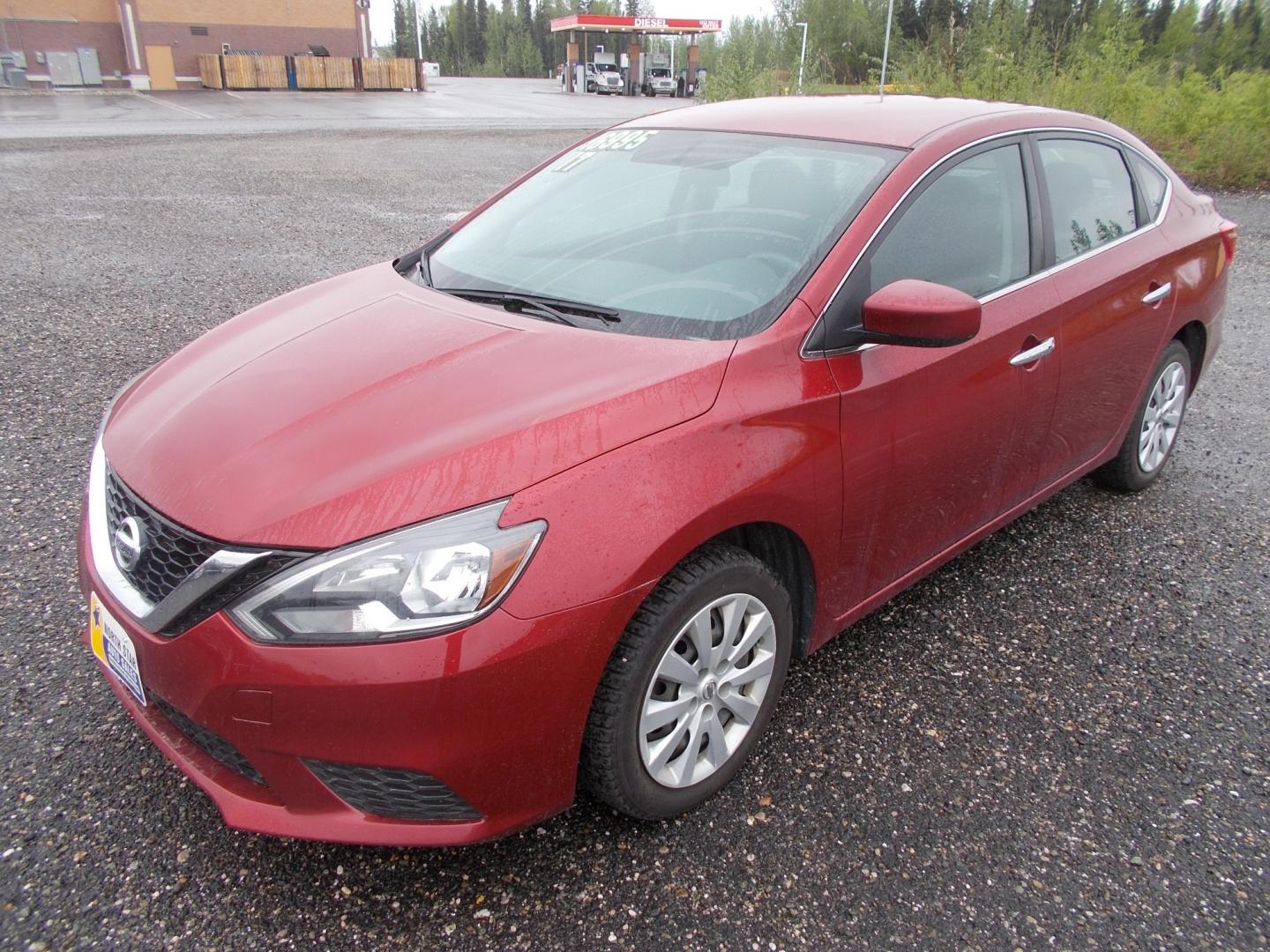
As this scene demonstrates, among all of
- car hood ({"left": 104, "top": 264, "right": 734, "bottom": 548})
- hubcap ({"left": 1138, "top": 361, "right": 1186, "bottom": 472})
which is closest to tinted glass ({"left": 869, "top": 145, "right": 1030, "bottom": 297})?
car hood ({"left": 104, "top": 264, "right": 734, "bottom": 548})

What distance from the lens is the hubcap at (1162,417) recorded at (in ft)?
12.8

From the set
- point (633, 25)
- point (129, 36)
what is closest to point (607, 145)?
point (129, 36)

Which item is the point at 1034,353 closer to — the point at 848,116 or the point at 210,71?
the point at 848,116

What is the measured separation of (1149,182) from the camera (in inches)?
149

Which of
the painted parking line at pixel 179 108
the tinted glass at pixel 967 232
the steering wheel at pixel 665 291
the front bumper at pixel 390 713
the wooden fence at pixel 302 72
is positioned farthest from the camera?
the wooden fence at pixel 302 72

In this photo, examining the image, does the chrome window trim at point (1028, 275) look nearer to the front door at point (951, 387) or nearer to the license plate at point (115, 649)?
the front door at point (951, 387)

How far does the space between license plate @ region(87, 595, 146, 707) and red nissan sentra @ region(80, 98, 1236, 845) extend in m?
0.01

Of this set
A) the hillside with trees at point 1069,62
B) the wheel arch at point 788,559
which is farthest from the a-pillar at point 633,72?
the wheel arch at point 788,559

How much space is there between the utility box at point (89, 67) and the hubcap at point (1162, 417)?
1690 inches

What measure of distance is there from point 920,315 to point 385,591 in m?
1.41

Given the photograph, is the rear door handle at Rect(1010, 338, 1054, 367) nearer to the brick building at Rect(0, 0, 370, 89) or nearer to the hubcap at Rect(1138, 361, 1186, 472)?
the hubcap at Rect(1138, 361, 1186, 472)

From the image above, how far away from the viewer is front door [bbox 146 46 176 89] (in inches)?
1462

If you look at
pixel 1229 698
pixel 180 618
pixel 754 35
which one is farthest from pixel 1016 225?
pixel 754 35

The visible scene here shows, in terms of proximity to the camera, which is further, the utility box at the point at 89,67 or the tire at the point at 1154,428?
the utility box at the point at 89,67
